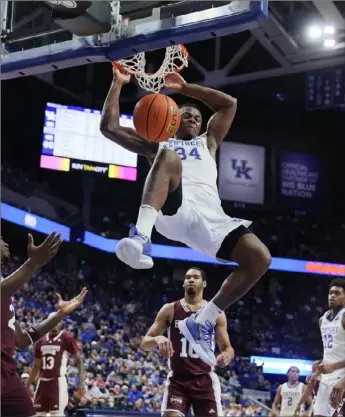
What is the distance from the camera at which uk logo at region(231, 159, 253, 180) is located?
2300 centimetres

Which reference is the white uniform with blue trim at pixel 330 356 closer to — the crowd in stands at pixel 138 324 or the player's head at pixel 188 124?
the player's head at pixel 188 124

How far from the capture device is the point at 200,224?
4707 millimetres

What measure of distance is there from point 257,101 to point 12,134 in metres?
8.39

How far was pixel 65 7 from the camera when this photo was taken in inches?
193

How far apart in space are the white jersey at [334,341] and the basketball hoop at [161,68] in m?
3.36

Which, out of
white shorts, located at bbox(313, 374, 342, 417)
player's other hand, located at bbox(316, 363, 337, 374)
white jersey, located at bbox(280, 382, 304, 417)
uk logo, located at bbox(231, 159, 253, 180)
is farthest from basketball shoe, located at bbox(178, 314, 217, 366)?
uk logo, located at bbox(231, 159, 253, 180)

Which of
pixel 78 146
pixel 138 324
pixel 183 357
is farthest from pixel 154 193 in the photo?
pixel 138 324

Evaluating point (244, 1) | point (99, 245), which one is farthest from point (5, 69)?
point (99, 245)

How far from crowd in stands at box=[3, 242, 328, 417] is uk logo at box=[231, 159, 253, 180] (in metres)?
3.32

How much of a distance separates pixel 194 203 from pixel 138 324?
14.4 meters

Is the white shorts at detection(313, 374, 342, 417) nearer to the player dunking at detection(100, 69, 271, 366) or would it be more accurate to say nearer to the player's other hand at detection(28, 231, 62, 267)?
the player dunking at detection(100, 69, 271, 366)

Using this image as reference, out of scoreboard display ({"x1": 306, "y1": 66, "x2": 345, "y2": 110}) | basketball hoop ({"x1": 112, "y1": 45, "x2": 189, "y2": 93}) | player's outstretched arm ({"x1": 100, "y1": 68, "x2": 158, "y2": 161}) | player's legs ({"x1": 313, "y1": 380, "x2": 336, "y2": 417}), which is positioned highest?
scoreboard display ({"x1": 306, "y1": 66, "x2": 345, "y2": 110})

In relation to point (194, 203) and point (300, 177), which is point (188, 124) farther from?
point (300, 177)

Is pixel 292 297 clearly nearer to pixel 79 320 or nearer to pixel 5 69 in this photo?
pixel 79 320
